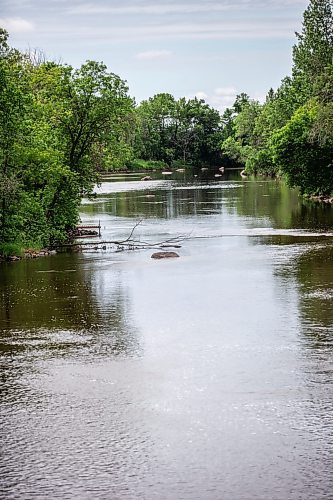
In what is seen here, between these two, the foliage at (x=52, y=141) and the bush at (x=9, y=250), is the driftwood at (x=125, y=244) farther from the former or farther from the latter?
the bush at (x=9, y=250)

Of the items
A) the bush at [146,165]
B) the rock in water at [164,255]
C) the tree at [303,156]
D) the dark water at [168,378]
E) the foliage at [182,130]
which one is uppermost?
the foliage at [182,130]

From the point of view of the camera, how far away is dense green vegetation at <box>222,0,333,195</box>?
194ft

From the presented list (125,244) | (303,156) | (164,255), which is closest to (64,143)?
(125,244)

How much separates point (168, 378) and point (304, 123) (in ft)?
163

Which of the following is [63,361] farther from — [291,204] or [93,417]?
[291,204]

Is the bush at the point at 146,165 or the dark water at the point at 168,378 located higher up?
the bush at the point at 146,165

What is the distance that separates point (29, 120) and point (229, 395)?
84.9 ft

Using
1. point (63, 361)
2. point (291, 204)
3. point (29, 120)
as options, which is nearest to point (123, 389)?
point (63, 361)

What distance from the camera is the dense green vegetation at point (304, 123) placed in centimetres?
5923

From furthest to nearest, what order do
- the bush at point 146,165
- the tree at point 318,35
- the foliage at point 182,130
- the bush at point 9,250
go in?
the foliage at point 182,130 < the bush at point 146,165 < the tree at point 318,35 < the bush at point 9,250

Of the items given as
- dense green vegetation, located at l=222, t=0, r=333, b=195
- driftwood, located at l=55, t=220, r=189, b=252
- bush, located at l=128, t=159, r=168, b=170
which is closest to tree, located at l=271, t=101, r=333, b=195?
dense green vegetation, located at l=222, t=0, r=333, b=195

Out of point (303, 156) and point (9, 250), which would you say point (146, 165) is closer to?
point (303, 156)

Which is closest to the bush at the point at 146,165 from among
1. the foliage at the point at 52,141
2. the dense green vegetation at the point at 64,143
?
the dense green vegetation at the point at 64,143

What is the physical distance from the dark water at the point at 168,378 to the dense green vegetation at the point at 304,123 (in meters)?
27.5
